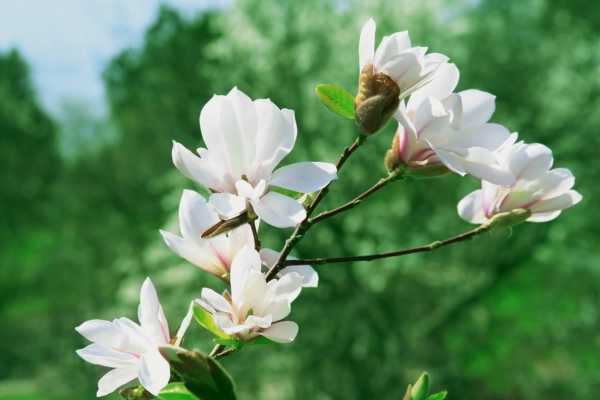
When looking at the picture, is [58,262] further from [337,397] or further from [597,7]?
[597,7]

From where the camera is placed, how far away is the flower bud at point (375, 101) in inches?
39.0

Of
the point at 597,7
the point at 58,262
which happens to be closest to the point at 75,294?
the point at 58,262

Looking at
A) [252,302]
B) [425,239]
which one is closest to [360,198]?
[252,302]

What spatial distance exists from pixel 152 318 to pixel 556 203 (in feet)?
1.80

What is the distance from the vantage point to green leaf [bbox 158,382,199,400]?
995 mm

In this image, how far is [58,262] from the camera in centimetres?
2064

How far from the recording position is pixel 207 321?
102 cm

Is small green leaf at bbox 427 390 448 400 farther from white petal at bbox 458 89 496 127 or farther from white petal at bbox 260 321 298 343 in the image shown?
white petal at bbox 458 89 496 127

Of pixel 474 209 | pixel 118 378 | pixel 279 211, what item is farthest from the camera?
pixel 474 209

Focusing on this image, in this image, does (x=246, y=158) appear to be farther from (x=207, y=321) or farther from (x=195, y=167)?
(x=207, y=321)

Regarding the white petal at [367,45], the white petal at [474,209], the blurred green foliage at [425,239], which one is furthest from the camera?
the blurred green foliage at [425,239]

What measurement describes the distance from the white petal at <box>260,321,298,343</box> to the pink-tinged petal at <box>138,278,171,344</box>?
0.12 m

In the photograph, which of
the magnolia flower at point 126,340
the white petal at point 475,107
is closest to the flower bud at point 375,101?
the white petal at point 475,107

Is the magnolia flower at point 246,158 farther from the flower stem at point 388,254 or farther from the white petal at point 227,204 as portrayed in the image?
the flower stem at point 388,254
